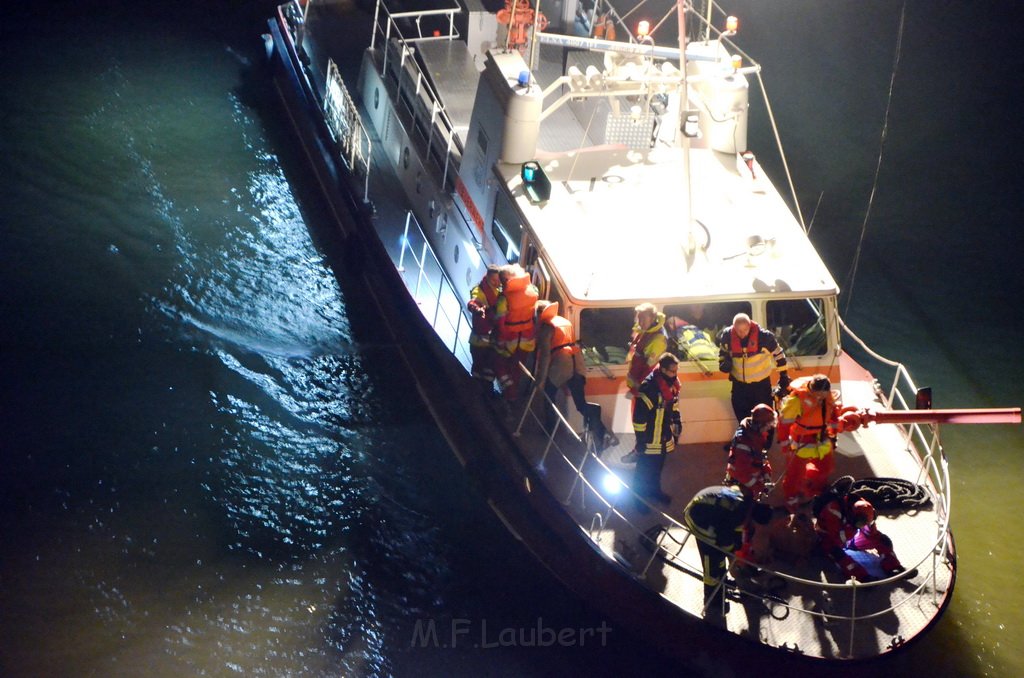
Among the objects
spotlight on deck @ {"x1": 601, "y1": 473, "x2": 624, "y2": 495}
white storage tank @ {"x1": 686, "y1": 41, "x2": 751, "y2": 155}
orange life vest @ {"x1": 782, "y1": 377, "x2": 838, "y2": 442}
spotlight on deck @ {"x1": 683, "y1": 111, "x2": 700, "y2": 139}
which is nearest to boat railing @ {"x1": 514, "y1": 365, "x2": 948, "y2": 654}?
spotlight on deck @ {"x1": 601, "y1": 473, "x2": 624, "y2": 495}

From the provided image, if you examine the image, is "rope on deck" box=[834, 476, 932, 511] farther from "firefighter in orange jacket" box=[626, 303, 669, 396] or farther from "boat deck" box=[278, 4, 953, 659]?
"firefighter in orange jacket" box=[626, 303, 669, 396]

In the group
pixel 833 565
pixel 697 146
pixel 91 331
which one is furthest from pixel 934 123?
pixel 91 331

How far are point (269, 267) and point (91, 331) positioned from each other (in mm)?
1722

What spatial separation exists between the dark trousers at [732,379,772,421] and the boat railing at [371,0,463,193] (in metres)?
3.07

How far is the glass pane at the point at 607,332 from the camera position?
7551mm

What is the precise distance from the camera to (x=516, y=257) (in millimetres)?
7996

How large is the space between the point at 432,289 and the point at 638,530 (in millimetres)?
2965

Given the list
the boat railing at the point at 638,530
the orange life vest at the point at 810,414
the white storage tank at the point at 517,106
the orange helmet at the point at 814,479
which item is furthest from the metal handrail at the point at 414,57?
the orange helmet at the point at 814,479

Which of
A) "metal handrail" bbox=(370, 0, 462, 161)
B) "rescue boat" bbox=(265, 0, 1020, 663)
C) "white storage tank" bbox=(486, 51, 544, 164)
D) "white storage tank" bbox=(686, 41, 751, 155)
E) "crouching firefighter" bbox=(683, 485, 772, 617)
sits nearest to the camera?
"crouching firefighter" bbox=(683, 485, 772, 617)

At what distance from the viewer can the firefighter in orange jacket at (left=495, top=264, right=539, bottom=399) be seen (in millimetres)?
7258

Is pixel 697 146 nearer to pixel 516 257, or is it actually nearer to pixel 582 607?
pixel 516 257

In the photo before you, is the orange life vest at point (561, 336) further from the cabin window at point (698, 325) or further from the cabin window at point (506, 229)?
the cabin window at point (506, 229)

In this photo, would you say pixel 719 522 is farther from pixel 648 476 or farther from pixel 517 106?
pixel 517 106

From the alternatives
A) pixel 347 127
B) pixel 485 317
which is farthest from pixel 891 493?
pixel 347 127
